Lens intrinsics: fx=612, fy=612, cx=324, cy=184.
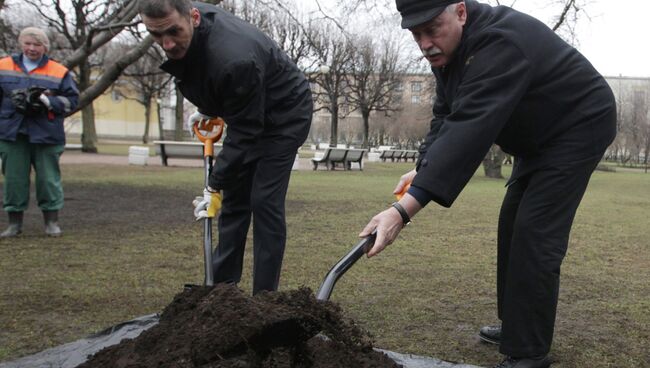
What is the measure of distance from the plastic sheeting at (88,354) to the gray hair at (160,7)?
1.51m

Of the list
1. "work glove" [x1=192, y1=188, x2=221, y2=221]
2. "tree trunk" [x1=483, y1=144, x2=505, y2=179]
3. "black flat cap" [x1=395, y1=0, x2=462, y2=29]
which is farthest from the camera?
"tree trunk" [x1=483, y1=144, x2=505, y2=179]

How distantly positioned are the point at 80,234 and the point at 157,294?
275 centimetres

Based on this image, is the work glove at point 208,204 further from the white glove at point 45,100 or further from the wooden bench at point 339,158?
the wooden bench at point 339,158

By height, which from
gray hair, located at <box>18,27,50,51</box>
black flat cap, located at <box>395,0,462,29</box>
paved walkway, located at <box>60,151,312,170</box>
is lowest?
paved walkway, located at <box>60,151,312,170</box>

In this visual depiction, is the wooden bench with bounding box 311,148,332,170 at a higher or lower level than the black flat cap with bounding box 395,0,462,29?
lower

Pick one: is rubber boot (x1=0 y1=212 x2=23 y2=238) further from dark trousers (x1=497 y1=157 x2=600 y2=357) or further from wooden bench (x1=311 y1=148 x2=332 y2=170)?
wooden bench (x1=311 y1=148 x2=332 y2=170)

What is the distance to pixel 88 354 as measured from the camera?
2678mm

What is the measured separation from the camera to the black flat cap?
2.21 m

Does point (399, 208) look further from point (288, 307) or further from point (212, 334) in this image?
point (212, 334)

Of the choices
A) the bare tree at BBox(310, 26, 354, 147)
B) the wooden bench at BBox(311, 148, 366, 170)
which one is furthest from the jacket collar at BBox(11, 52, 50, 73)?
the bare tree at BBox(310, 26, 354, 147)

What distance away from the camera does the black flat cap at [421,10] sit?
7.25ft

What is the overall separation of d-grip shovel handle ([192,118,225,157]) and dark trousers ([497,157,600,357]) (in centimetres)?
192

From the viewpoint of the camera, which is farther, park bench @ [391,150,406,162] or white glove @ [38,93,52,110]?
park bench @ [391,150,406,162]

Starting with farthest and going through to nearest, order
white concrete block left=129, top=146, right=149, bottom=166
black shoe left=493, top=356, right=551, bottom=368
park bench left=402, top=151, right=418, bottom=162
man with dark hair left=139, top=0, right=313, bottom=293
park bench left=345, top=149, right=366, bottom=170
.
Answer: park bench left=402, top=151, right=418, bottom=162
park bench left=345, top=149, right=366, bottom=170
white concrete block left=129, top=146, right=149, bottom=166
man with dark hair left=139, top=0, right=313, bottom=293
black shoe left=493, top=356, right=551, bottom=368
